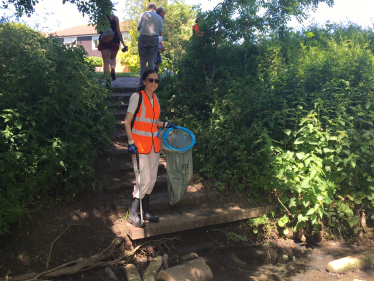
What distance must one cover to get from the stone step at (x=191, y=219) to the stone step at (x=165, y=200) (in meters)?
0.15

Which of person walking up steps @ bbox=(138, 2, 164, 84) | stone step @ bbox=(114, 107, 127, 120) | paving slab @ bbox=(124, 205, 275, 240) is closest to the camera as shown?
paving slab @ bbox=(124, 205, 275, 240)

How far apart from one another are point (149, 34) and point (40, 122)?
3718 millimetres

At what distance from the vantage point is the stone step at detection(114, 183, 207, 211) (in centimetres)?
452

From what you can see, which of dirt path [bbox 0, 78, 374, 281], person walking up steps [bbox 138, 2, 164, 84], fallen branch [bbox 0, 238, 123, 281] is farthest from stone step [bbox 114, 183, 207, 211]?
person walking up steps [bbox 138, 2, 164, 84]

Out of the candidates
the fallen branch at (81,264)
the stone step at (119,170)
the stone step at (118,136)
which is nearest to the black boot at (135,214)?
the fallen branch at (81,264)

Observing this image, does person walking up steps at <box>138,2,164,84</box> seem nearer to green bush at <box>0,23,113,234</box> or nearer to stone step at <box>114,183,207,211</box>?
green bush at <box>0,23,113,234</box>

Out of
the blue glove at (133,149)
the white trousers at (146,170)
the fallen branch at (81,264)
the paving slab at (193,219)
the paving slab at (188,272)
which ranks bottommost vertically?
the paving slab at (188,272)

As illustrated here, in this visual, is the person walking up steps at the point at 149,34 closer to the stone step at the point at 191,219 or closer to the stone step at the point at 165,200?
the stone step at the point at 165,200

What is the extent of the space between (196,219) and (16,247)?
7.50 ft

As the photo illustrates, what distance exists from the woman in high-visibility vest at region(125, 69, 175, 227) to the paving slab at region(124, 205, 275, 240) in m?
0.13

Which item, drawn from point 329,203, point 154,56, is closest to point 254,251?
point 329,203

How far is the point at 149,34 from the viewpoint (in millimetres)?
7059

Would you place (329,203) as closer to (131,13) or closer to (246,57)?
(246,57)

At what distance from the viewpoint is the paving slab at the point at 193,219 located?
4.17 metres
